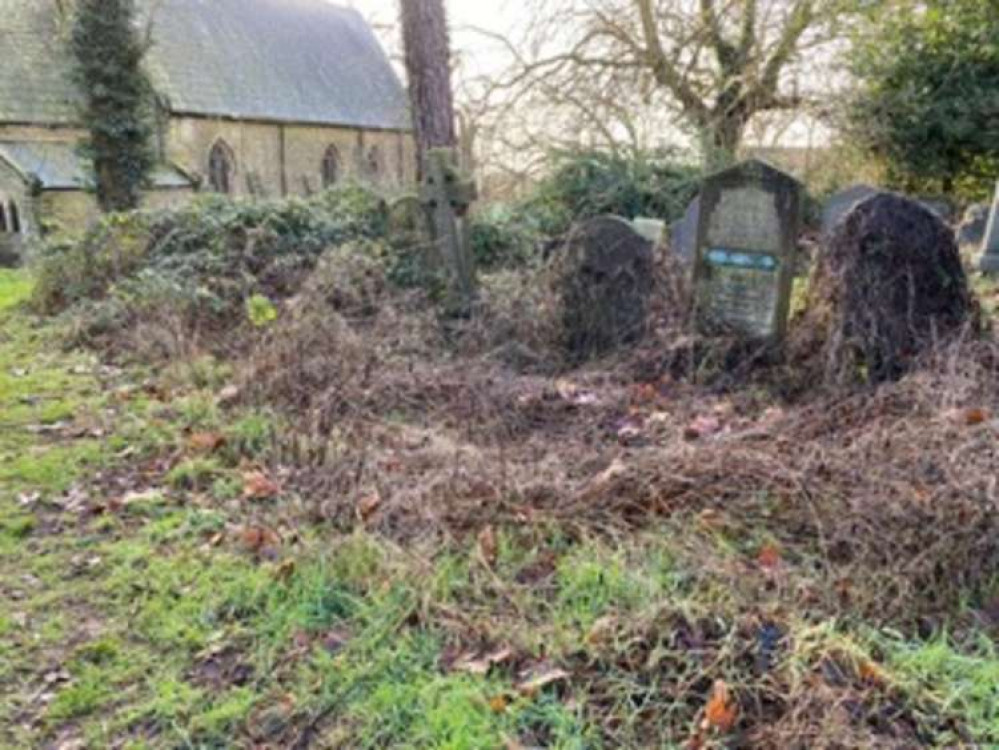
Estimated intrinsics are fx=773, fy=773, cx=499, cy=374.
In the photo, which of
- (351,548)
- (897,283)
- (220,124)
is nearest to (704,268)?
(897,283)

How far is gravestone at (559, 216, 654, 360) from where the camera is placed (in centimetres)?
619

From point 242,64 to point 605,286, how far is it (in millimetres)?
26759

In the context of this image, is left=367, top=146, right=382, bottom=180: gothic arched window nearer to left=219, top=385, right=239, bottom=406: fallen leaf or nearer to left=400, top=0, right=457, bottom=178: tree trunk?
left=400, top=0, right=457, bottom=178: tree trunk

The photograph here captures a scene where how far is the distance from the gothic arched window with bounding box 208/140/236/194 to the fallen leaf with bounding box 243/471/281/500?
80.9ft

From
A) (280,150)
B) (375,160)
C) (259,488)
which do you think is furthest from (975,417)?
(375,160)

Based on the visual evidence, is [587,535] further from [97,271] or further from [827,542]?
[97,271]

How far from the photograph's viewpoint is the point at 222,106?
26234 millimetres

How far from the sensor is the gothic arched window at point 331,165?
3070cm

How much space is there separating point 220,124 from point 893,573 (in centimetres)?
2763

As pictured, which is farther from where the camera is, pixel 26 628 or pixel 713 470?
pixel 713 470

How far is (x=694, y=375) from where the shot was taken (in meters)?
5.49

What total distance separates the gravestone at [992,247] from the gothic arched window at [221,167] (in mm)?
23464

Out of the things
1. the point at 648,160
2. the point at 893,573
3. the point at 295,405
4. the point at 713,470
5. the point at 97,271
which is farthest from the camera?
the point at 648,160

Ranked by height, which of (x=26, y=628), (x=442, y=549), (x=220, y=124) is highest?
(x=220, y=124)
